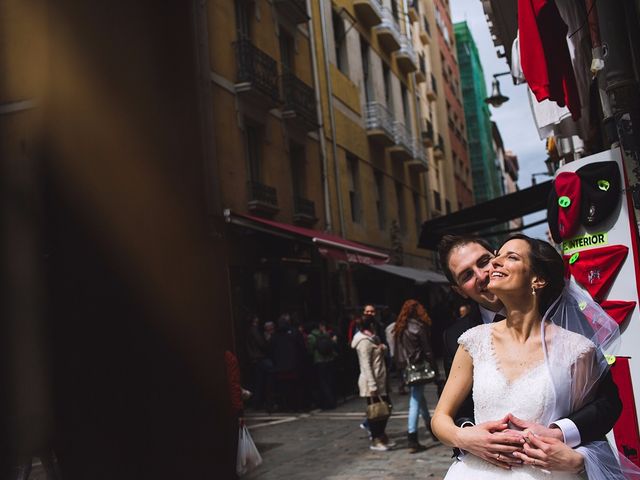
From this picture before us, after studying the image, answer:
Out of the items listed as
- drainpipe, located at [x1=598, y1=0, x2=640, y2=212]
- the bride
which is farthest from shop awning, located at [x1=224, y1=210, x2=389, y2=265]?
the bride

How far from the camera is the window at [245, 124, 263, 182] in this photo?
15137 mm

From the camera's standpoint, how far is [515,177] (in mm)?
98375

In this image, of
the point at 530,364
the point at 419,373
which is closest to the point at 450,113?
the point at 419,373

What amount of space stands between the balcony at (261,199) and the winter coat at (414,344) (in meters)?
6.29

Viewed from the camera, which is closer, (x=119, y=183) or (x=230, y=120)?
(x=119, y=183)

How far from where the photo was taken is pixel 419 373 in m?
8.20

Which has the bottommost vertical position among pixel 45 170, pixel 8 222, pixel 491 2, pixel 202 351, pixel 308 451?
pixel 308 451

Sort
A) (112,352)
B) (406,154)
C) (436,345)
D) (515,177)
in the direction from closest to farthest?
1. (112,352)
2. (436,345)
3. (406,154)
4. (515,177)

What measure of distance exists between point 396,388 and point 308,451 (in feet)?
20.4

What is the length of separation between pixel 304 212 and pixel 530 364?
14.3 meters

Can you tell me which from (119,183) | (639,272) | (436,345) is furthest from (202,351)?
(436,345)

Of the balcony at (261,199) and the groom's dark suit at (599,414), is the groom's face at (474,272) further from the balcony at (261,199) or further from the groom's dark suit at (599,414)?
the balcony at (261,199)

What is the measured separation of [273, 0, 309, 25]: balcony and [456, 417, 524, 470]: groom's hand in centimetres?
1574

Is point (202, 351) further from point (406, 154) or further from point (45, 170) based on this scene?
point (406, 154)
